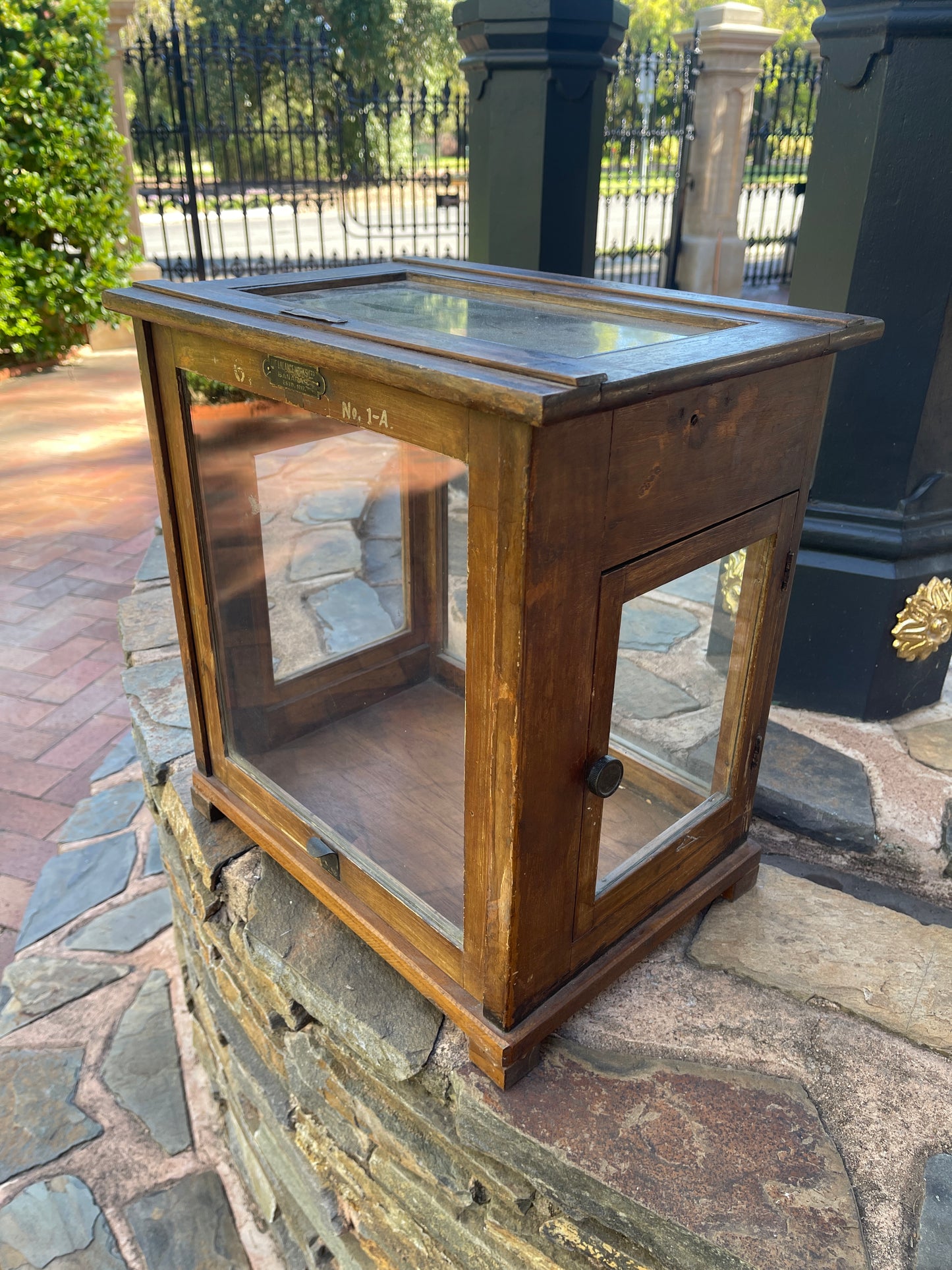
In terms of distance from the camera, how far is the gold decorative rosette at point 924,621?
2.05m

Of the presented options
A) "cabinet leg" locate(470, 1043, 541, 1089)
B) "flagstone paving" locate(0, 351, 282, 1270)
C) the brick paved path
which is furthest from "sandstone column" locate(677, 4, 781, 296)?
"cabinet leg" locate(470, 1043, 541, 1089)

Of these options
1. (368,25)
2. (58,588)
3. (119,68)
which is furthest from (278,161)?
(368,25)

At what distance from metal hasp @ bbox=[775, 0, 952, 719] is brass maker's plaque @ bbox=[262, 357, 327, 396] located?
122 centimetres

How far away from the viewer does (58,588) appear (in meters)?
4.05

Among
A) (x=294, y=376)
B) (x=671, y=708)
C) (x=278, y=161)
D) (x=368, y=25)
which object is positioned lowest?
(x=671, y=708)

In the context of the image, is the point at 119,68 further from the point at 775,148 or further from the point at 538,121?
the point at 775,148

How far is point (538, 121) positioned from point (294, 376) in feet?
5.44

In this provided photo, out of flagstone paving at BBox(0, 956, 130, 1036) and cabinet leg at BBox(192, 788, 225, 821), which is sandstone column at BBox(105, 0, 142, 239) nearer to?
flagstone paving at BBox(0, 956, 130, 1036)

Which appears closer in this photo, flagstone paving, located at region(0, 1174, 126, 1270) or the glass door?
the glass door

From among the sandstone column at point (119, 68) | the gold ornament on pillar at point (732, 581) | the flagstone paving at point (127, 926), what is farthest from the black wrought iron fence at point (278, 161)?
the gold ornament on pillar at point (732, 581)

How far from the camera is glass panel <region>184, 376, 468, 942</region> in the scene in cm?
144

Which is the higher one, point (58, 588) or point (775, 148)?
point (775, 148)

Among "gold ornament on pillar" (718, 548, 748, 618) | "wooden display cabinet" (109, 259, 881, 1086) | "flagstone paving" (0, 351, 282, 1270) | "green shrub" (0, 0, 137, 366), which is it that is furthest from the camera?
"green shrub" (0, 0, 137, 366)

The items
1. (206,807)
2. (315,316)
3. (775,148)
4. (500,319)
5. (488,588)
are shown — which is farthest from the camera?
(775,148)
